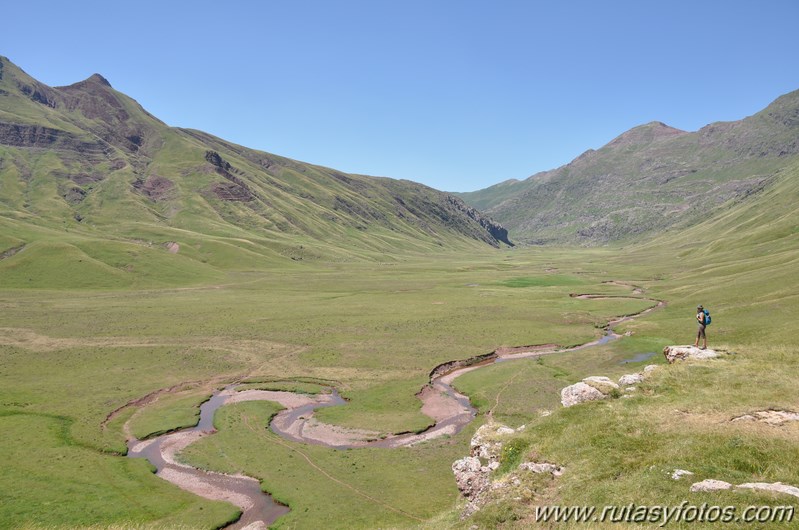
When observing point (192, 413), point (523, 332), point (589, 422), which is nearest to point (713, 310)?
point (523, 332)

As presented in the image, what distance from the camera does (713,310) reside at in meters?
80.8

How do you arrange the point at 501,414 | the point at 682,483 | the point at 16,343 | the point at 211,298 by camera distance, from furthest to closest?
the point at 211,298 → the point at 16,343 → the point at 501,414 → the point at 682,483

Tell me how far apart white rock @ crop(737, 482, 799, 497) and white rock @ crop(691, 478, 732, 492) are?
43cm

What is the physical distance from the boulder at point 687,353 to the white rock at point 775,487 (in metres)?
20.7

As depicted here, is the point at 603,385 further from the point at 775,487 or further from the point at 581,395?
the point at 775,487

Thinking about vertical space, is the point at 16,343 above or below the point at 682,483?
below

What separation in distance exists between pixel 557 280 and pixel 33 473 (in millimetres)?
164483

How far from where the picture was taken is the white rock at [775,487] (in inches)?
574

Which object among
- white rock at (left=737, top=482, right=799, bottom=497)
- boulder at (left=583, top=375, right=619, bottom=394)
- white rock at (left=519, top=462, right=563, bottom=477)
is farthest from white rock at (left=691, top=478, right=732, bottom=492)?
boulder at (left=583, top=375, right=619, bottom=394)

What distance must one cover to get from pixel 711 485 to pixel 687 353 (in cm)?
2226

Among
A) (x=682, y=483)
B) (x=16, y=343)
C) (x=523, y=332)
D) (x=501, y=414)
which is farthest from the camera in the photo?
(x=523, y=332)

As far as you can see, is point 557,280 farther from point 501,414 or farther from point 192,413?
point 192,413

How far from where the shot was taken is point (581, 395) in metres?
30.8

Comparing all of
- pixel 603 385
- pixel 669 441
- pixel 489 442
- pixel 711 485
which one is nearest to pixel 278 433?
pixel 489 442
